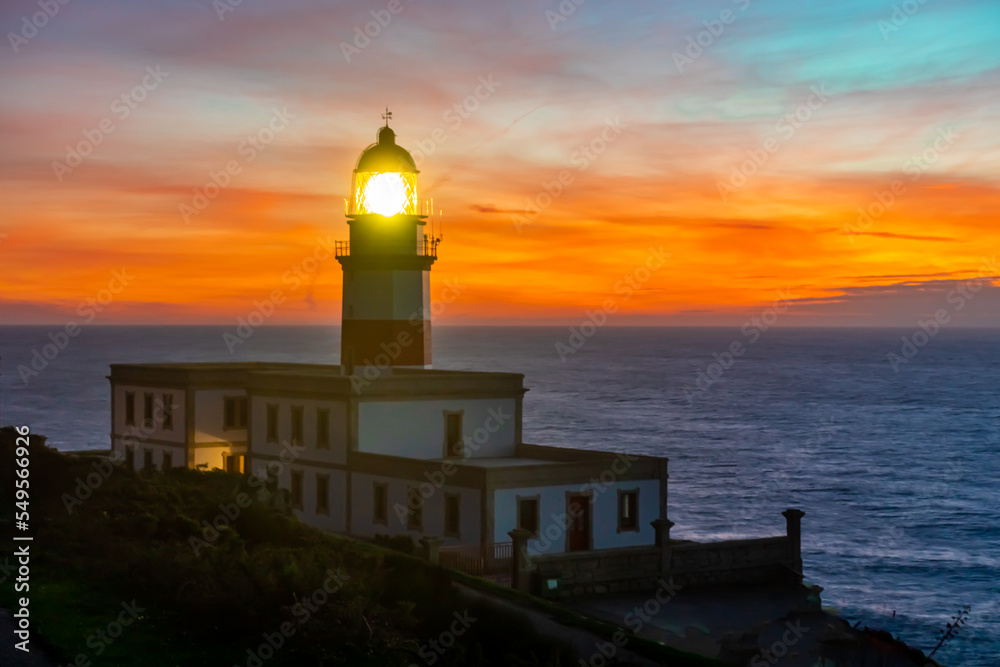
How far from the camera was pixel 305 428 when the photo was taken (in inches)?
1501

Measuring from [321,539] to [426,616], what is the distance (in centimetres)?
460

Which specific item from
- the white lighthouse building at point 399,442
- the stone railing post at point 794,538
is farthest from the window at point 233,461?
the stone railing post at point 794,538

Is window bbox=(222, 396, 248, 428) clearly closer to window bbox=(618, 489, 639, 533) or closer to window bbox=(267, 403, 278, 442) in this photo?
window bbox=(267, 403, 278, 442)

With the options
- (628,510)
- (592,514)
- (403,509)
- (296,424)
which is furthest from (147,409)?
(628,510)

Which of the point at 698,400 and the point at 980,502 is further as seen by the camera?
the point at 698,400

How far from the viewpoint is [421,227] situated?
138 feet

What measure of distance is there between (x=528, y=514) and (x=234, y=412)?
13833 millimetres

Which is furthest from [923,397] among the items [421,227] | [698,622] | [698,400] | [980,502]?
[698,622]

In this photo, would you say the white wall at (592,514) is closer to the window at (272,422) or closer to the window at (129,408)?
the window at (272,422)

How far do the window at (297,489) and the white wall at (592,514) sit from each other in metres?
8.73

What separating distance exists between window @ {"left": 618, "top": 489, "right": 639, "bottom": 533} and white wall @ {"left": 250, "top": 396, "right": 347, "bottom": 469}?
8349 millimetres

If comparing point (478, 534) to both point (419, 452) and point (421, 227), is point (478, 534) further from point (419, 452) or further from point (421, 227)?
point (421, 227)

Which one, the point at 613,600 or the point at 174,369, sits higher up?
the point at 174,369

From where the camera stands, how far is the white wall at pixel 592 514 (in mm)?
32062
